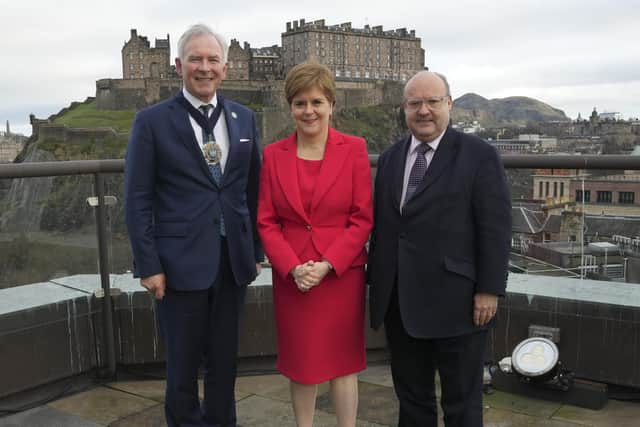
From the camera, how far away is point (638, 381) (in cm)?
325

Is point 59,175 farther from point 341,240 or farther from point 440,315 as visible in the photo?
point 440,315

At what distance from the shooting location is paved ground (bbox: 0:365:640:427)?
121 inches

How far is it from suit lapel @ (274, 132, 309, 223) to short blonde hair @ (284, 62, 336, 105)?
0.18 m

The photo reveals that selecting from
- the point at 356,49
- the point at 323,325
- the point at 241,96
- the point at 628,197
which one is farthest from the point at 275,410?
the point at 356,49

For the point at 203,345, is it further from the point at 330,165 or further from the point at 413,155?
the point at 413,155

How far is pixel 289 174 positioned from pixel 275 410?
1331mm

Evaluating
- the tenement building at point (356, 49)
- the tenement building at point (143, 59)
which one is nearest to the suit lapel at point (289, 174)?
the tenement building at point (143, 59)

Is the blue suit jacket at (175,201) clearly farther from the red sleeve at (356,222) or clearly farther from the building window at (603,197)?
A: the building window at (603,197)

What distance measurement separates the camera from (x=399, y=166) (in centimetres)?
246

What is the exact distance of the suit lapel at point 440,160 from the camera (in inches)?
92.5

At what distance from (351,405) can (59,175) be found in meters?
1.83

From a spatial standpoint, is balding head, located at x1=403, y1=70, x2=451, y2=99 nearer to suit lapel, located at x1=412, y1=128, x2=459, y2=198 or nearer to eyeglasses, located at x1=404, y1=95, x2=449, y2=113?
eyeglasses, located at x1=404, y1=95, x2=449, y2=113

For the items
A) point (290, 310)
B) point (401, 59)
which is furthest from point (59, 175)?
point (401, 59)

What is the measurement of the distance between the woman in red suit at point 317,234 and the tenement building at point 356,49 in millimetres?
80116
